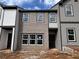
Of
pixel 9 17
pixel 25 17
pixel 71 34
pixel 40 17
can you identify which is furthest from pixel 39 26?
pixel 71 34

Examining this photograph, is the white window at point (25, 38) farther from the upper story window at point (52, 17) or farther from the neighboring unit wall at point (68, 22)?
the neighboring unit wall at point (68, 22)

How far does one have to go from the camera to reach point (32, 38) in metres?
19.9

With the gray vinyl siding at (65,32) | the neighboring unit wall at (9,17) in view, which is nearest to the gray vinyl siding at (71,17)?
the gray vinyl siding at (65,32)

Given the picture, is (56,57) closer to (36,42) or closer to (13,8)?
(36,42)

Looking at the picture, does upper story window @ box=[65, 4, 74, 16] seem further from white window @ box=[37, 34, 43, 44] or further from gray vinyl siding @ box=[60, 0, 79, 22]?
white window @ box=[37, 34, 43, 44]

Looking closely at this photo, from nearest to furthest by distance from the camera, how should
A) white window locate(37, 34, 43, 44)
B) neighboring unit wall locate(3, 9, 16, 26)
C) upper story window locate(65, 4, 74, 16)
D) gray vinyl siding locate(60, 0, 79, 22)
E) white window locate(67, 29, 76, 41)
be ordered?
white window locate(67, 29, 76, 41) → gray vinyl siding locate(60, 0, 79, 22) → neighboring unit wall locate(3, 9, 16, 26) → upper story window locate(65, 4, 74, 16) → white window locate(37, 34, 43, 44)

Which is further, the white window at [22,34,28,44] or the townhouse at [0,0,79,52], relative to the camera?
the white window at [22,34,28,44]

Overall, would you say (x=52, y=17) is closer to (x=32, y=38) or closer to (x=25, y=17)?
(x=25, y=17)

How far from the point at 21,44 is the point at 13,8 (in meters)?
5.86

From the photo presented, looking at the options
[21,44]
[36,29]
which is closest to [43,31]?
[36,29]

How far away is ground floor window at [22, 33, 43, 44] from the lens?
19.8 m

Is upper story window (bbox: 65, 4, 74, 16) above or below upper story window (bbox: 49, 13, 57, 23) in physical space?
above

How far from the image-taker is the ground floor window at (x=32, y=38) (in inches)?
778

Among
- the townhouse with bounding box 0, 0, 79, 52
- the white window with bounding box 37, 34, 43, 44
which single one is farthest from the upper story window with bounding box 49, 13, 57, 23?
the white window with bounding box 37, 34, 43, 44
